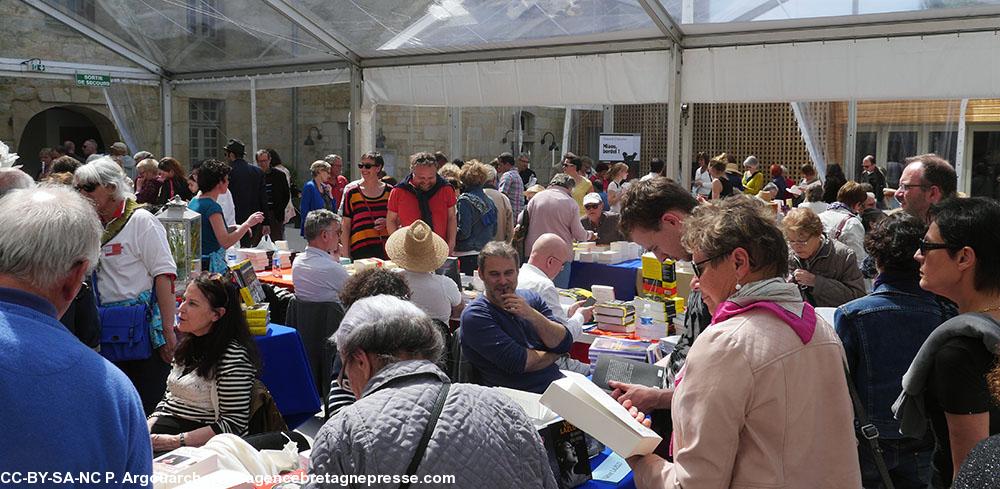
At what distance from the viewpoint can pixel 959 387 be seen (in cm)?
215

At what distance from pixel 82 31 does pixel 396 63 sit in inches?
214

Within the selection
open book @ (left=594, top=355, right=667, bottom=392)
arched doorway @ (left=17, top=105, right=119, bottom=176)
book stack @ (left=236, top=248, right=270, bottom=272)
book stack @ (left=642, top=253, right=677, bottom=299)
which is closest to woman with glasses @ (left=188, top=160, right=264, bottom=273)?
book stack @ (left=236, top=248, right=270, bottom=272)

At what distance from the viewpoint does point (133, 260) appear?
405 centimetres

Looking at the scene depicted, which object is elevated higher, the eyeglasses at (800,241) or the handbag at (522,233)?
the eyeglasses at (800,241)

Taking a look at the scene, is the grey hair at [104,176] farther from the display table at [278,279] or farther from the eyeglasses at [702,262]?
the eyeglasses at [702,262]

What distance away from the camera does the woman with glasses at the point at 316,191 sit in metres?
8.80

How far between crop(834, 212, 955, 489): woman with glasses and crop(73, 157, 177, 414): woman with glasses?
306 centimetres

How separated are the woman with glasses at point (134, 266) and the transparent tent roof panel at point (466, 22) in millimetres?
5497

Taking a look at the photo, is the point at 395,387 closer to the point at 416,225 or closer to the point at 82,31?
the point at 416,225

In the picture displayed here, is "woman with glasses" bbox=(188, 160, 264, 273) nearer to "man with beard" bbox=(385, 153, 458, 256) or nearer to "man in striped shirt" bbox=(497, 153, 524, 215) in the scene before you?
"man with beard" bbox=(385, 153, 458, 256)

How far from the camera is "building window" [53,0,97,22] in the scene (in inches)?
487

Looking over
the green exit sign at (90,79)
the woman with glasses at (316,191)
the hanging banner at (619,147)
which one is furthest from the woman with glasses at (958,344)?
the hanging banner at (619,147)

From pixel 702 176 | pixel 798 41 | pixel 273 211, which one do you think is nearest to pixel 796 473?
pixel 798 41

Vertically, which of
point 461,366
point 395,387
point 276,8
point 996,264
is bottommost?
point 461,366
